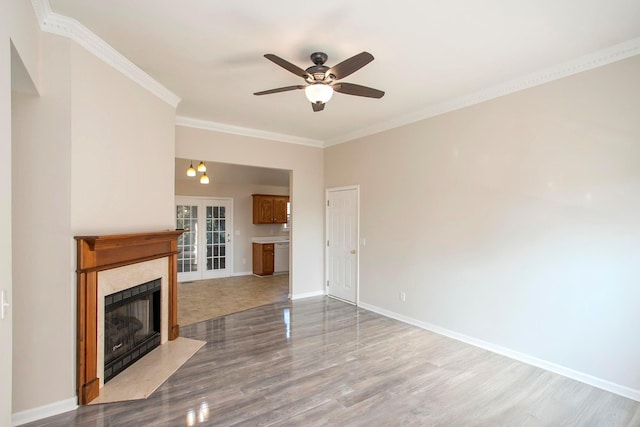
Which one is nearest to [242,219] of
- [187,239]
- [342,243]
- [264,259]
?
[264,259]

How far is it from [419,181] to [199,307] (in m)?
4.06

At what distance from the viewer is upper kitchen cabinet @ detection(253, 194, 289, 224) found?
8367 millimetres

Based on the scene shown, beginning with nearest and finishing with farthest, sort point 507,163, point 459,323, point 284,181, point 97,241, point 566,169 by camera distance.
A: point 97,241
point 566,169
point 507,163
point 459,323
point 284,181

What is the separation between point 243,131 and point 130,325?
3.23 metres

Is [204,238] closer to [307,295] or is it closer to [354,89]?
[307,295]

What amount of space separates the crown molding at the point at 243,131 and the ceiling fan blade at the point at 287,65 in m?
2.63

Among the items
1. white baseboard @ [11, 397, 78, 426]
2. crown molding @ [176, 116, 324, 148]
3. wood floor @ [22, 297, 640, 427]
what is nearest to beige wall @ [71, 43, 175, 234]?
crown molding @ [176, 116, 324, 148]

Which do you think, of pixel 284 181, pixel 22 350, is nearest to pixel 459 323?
pixel 22 350

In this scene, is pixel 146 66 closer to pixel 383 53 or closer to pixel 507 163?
pixel 383 53

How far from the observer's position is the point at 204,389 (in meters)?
2.84

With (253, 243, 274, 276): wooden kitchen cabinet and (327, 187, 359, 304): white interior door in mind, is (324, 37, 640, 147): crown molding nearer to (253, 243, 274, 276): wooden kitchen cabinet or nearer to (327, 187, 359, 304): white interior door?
(327, 187, 359, 304): white interior door

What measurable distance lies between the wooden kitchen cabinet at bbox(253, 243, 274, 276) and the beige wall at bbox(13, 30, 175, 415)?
17.7 feet

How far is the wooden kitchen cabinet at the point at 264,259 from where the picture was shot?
8141mm
